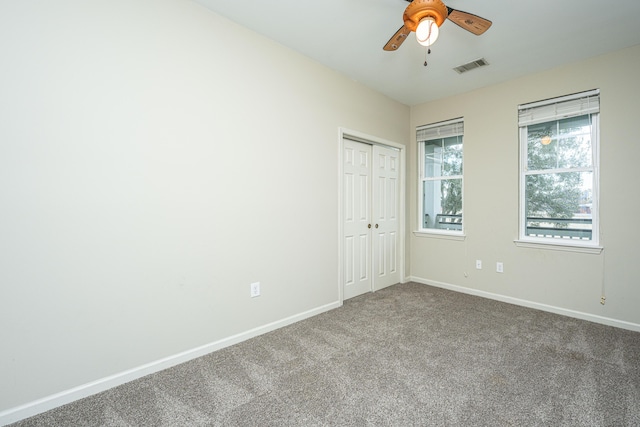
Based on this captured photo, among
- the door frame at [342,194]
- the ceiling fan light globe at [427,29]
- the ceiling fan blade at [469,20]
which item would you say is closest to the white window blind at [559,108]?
the door frame at [342,194]

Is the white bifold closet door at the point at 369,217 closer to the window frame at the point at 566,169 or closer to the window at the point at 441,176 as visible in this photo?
the window at the point at 441,176

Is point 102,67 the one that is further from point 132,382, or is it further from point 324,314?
point 324,314

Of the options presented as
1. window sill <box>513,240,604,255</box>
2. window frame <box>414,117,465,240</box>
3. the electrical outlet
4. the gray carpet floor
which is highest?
window frame <box>414,117,465,240</box>

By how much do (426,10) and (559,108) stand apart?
8.22 ft

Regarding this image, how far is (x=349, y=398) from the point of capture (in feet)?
5.82

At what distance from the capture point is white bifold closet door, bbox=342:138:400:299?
3.59 m

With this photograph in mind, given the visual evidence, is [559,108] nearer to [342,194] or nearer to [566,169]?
[566,169]

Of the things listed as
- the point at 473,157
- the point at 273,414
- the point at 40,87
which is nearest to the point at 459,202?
the point at 473,157

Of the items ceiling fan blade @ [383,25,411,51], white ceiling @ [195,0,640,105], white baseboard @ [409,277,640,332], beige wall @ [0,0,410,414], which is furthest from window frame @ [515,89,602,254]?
beige wall @ [0,0,410,414]

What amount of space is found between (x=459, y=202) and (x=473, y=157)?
2.09 feet

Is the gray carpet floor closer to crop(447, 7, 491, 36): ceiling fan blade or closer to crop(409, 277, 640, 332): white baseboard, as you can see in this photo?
crop(409, 277, 640, 332): white baseboard

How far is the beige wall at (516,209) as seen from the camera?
281 cm

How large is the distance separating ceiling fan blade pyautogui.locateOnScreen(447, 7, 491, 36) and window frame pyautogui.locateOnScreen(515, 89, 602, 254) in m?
2.01

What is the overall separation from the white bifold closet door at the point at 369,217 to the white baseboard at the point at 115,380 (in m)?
1.34
